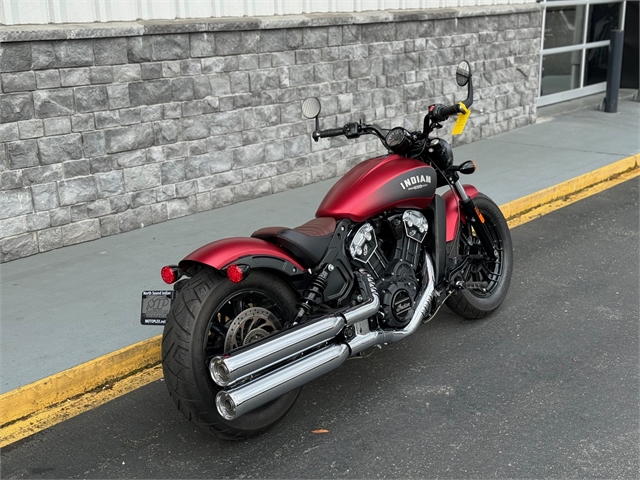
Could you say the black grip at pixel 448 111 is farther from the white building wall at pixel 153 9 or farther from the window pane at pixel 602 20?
the window pane at pixel 602 20

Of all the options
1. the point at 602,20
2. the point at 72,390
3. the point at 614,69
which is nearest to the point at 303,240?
the point at 72,390

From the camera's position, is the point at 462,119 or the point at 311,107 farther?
the point at 462,119

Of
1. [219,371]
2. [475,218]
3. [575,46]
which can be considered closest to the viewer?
[219,371]

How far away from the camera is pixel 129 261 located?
6500 mm

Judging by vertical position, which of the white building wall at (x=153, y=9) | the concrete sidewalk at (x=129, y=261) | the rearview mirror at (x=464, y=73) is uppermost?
the white building wall at (x=153, y=9)

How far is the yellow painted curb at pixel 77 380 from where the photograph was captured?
4.36 metres

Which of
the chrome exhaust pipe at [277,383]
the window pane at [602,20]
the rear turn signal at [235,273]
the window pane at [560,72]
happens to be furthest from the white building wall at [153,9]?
the window pane at [602,20]

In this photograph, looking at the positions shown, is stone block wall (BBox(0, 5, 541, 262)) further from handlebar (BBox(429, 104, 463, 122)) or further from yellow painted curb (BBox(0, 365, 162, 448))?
handlebar (BBox(429, 104, 463, 122))

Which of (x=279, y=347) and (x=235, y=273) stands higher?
(x=235, y=273)

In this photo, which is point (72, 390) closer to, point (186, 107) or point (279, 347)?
point (279, 347)

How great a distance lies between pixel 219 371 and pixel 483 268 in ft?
8.25

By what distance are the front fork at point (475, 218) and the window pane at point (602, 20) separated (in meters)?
9.85

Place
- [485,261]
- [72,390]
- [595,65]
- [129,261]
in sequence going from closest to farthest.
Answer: [72,390] → [485,261] → [129,261] → [595,65]

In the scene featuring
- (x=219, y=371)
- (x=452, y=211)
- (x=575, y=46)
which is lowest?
(x=219, y=371)
